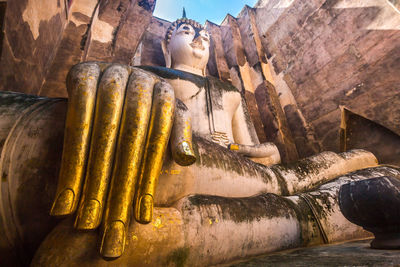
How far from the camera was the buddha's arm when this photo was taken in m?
1.48

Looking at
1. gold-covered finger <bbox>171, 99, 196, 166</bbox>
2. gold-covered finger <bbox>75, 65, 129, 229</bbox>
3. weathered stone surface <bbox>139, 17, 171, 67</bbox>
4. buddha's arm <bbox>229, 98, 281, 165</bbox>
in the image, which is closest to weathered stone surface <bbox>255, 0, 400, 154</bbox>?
buddha's arm <bbox>229, 98, 281, 165</bbox>

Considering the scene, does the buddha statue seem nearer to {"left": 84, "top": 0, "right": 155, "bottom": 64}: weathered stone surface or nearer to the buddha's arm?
the buddha's arm

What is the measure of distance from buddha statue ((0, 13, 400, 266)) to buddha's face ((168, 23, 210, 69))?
1.46 m

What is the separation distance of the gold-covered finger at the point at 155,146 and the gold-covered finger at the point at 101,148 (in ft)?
0.32

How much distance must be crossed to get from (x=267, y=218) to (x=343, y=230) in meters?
0.44

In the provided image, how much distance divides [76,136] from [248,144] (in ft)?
4.99

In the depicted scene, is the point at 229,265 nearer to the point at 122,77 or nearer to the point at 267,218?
the point at 267,218

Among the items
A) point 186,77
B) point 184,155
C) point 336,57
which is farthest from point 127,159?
point 336,57

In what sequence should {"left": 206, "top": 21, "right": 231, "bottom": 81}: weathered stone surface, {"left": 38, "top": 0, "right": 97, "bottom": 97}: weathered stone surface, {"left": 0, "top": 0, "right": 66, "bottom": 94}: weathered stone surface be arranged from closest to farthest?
{"left": 0, "top": 0, "right": 66, "bottom": 94}: weathered stone surface < {"left": 38, "top": 0, "right": 97, "bottom": 97}: weathered stone surface < {"left": 206, "top": 21, "right": 231, "bottom": 81}: weathered stone surface

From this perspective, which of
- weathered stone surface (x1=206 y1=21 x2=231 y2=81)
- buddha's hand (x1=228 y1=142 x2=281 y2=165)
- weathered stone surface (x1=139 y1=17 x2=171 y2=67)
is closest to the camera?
buddha's hand (x1=228 y1=142 x2=281 y2=165)

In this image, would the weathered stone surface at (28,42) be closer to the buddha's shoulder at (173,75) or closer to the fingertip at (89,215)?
the buddha's shoulder at (173,75)

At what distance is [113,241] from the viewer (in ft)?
1.67

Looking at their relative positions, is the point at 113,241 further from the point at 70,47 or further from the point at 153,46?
the point at 153,46

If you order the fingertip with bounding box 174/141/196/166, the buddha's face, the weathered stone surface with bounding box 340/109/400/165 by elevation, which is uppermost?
the buddha's face
